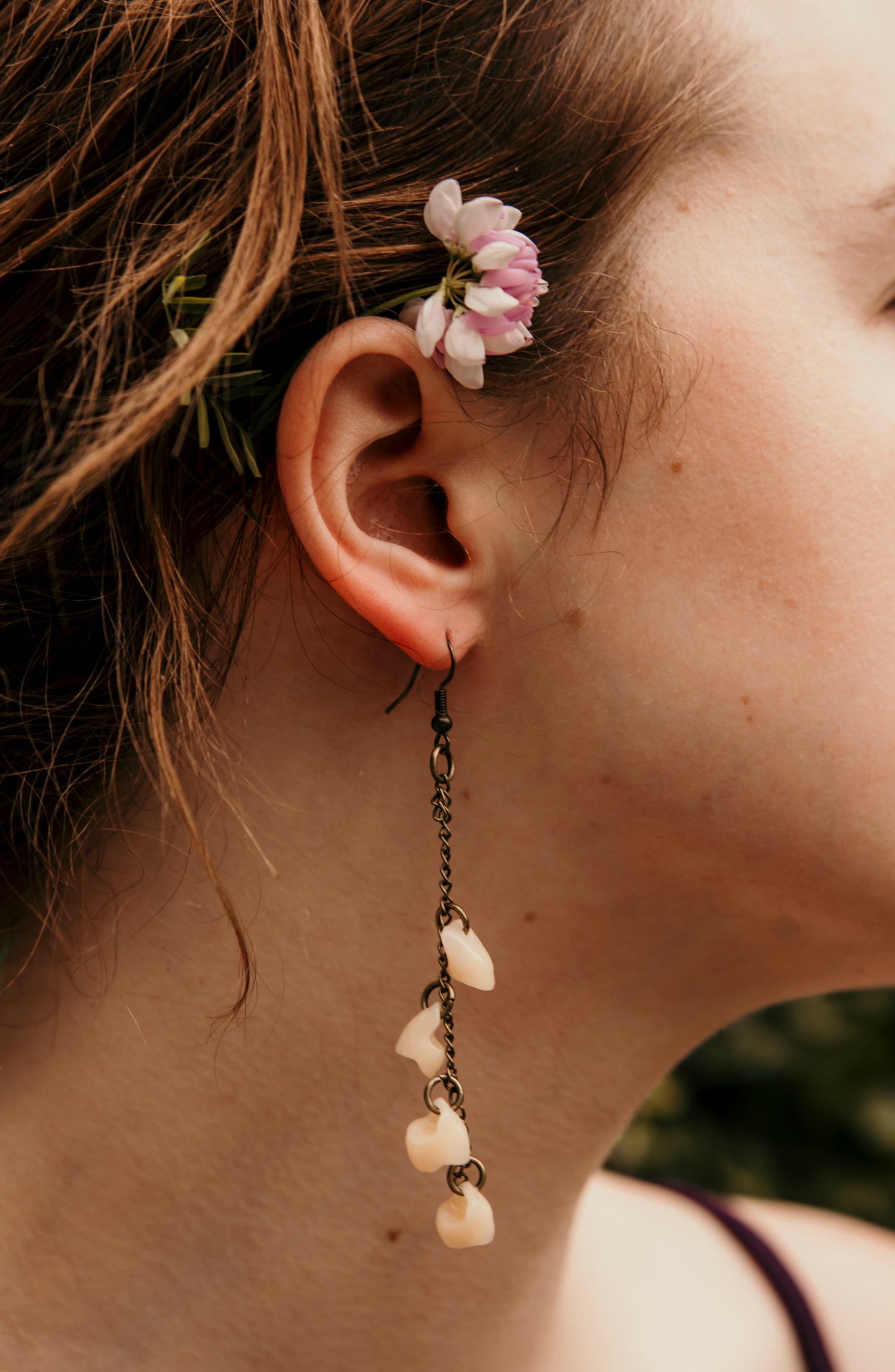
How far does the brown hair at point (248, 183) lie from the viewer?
0.97 metres

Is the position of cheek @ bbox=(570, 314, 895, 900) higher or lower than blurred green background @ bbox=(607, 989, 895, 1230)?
higher

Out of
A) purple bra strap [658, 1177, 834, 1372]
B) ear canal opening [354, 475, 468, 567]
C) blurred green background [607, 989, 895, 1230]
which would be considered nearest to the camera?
ear canal opening [354, 475, 468, 567]

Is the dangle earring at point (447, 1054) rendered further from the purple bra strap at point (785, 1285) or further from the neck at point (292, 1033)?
the purple bra strap at point (785, 1285)

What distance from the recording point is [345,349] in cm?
99

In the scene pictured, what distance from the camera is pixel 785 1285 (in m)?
1.75

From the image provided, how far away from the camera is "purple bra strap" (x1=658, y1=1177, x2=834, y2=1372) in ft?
5.56

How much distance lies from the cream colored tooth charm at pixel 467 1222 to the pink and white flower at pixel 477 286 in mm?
700

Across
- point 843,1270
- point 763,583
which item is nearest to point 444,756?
point 763,583

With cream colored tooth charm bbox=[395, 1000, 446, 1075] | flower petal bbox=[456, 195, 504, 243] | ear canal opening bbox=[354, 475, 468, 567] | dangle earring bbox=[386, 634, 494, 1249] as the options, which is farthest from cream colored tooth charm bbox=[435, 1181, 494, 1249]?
flower petal bbox=[456, 195, 504, 243]

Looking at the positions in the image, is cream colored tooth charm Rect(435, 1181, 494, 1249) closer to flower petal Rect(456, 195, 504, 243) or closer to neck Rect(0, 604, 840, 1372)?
neck Rect(0, 604, 840, 1372)

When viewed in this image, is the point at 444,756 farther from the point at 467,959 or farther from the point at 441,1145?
the point at 441,1145

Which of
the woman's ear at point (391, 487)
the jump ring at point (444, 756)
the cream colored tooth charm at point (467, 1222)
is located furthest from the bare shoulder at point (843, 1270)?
the woman's ear at point (391, 487)

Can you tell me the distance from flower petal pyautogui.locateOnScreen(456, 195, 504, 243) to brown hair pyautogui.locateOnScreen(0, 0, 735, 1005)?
0.05 m

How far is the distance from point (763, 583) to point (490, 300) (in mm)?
332
